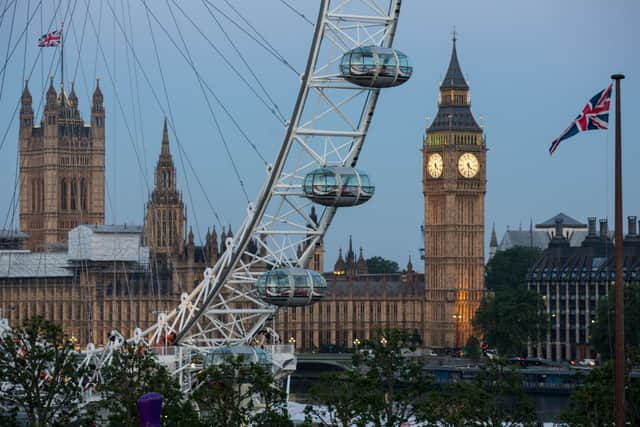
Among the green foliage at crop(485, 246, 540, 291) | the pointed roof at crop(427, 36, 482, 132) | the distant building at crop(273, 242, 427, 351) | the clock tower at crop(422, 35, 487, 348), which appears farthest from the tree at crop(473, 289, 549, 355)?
the green foliage at crop(485, 246, 540, 291)

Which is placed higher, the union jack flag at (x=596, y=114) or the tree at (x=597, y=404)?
the union jack flag at (x=596, y=114)

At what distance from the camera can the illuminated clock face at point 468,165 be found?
536ft

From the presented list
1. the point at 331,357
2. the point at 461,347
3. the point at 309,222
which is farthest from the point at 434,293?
the point at 309,222

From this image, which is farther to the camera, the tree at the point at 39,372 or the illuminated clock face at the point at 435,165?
the illuminated clock face at the point at 435,165

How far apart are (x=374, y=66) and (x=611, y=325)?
67.5 m

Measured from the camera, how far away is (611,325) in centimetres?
13662

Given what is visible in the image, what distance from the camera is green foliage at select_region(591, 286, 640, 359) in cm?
13325

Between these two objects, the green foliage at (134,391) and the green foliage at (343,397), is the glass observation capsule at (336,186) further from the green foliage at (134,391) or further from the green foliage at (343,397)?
the green foliage at (343,397)

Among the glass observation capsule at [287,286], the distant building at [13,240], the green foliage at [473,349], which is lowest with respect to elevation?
the green foliage at [473,349]

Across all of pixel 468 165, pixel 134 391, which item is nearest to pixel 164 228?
pixel 468 165

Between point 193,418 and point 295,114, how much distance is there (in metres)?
16.0

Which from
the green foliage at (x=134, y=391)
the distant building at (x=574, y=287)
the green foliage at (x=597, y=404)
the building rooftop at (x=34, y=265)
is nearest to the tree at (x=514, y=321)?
the distant building at (x=574, y=287)

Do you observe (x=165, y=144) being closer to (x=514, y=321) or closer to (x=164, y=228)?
Result: (x=164, y=228)

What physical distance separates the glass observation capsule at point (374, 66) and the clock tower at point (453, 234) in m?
90.1
